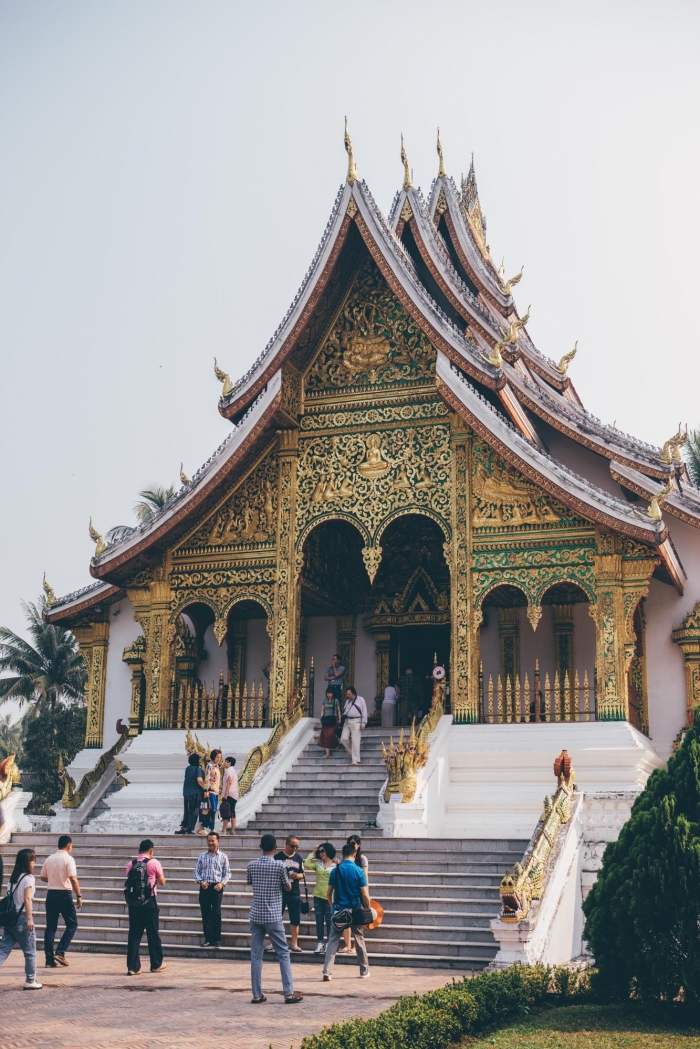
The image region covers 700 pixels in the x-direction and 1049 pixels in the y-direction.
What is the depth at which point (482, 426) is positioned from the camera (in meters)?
14.9

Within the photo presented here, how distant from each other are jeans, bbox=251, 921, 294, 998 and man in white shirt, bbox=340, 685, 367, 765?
244 inches

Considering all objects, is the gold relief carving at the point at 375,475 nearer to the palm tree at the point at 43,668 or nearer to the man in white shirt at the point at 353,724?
the man in white shirt at the point at 353,724

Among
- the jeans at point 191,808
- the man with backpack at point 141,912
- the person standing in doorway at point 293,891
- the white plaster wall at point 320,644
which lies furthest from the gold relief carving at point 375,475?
the man with backpack at point 141,912

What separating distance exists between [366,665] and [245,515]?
3091 mm

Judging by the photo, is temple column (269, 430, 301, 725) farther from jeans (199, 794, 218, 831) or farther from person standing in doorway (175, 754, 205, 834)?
jeans (199, 794, 218, 831)

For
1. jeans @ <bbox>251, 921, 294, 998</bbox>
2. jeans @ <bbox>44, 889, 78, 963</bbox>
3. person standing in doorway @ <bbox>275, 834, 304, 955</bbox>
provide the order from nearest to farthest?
jeans @ <bbox>251, 921, 294, 998</bbox>
jeans @ <bbox>44, 889, 78, 963</bbox>
person standing in doorway @ <bbox>275, 834, 304, 955</bbox>

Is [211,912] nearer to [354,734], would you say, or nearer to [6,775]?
[354,734]

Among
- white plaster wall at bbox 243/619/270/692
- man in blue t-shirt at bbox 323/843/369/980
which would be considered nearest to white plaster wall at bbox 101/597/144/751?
white plaster wall at bbox 243/619/270/692

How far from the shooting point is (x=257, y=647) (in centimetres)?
1800

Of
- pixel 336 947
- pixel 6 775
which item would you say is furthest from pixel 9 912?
pixel 6 775

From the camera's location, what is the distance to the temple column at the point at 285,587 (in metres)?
15.7

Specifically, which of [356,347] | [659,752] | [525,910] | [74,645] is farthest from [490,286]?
[74,645]

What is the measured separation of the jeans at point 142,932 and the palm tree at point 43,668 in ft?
81.4

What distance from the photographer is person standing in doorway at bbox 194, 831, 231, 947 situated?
10.5 meters
